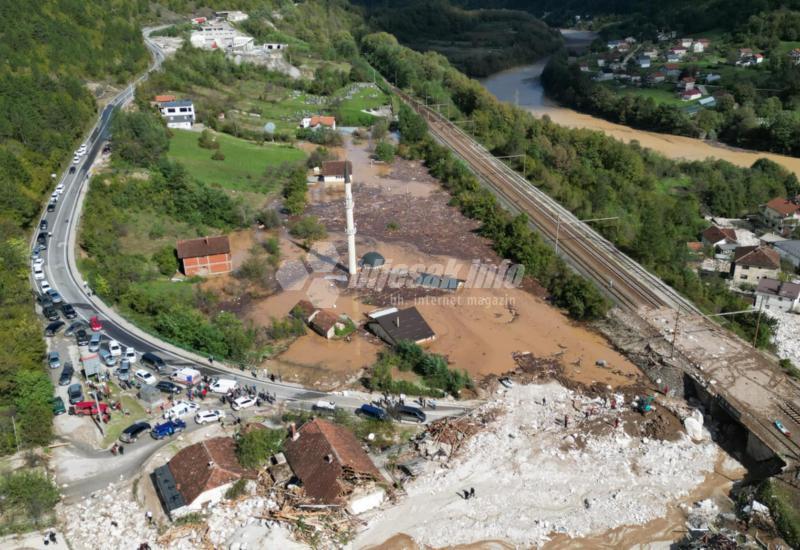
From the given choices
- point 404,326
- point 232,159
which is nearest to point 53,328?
point 404,326

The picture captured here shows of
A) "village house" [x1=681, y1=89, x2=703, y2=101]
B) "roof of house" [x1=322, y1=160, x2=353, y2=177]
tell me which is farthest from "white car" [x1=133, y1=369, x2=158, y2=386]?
"village house" [x1=681, y1=89, x2=703, y2=101]

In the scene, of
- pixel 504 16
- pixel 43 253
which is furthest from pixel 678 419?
pixel 504 16

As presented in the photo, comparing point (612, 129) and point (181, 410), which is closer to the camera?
point (181, 410)

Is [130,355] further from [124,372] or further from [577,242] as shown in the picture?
[577,242]

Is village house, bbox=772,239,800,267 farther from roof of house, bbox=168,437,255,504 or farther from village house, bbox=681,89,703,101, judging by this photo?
village house, bbox=681,89,703,101

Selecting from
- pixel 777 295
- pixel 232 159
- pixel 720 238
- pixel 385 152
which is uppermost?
pixel 777 295
